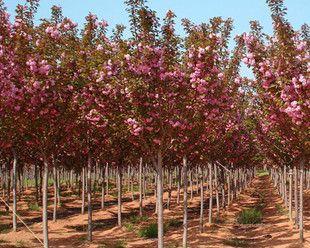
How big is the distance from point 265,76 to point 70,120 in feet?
22.4

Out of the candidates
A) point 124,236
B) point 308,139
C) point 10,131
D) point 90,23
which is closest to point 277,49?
point 308,139

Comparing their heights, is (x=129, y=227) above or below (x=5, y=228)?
above

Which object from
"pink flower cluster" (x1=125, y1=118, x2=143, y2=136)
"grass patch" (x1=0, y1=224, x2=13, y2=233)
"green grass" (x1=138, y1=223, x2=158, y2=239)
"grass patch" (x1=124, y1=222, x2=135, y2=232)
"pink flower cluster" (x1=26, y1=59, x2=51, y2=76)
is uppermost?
"pink flower cluster" (x1=26, y1=59, x2=51, y2=76)

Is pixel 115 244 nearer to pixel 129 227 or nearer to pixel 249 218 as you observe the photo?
pixel 129 227

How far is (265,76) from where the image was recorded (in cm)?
1402

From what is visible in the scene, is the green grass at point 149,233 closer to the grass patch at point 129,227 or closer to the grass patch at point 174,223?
the grass patch at point 129,227

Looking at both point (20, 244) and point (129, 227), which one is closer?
point (20, 244)

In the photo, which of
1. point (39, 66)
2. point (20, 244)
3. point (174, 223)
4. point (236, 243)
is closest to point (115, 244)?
point (20, 244)

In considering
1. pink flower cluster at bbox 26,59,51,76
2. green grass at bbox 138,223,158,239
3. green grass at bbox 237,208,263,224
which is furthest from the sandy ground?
pink flower cluster at bbox 26,59,51,76

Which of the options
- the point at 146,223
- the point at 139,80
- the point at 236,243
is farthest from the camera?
the point at 146,223

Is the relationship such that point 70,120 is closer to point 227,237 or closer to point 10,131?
point 10,131

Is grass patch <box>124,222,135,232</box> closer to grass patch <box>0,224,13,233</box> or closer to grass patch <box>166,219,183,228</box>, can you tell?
grass patch <box>166,219,183,228</box>

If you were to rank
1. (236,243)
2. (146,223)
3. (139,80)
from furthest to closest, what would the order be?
1. (146,223)
2. (236,243)
3. (139,80)

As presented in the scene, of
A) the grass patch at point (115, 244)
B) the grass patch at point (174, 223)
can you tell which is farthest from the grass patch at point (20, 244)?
the grass patch at point (174, 223)
